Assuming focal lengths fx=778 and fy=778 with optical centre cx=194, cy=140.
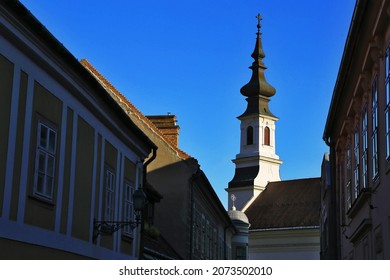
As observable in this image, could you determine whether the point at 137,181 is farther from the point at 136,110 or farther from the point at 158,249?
the point at 136,110

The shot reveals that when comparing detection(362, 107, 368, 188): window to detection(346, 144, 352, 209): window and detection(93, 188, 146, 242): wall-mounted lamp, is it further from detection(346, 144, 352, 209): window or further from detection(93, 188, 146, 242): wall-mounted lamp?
detection(93, 188, 146, 242): wall-mounted lamp

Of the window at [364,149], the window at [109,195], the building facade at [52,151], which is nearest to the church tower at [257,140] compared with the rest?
the window at [109,195]

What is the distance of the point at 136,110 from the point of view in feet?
87.0

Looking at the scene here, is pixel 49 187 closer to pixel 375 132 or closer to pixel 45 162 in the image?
pixel 45 162

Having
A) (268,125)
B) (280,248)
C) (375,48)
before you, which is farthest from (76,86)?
(268,125)

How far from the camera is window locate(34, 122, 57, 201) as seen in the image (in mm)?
11852

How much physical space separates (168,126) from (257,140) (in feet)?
193

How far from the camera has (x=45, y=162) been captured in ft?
40.1

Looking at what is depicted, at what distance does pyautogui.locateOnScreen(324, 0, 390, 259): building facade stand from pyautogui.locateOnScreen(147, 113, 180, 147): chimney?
1120cm

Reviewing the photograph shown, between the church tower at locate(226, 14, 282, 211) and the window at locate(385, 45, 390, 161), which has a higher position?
the church tower at locate(226, 14, 282, 211)

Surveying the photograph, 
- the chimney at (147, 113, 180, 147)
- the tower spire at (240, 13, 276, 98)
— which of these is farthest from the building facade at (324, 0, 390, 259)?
the tower spire at (240, 13, 276, 98)

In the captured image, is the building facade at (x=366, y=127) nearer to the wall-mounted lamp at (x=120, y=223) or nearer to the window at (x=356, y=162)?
the window at (x=356, y=162)

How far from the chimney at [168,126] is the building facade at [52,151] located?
43.4 feet

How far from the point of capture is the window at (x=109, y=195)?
627 inches
